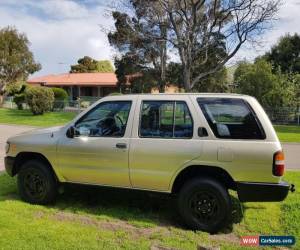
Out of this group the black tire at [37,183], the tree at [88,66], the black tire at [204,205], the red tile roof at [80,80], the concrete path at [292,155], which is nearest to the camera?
the black tire at [204,205]

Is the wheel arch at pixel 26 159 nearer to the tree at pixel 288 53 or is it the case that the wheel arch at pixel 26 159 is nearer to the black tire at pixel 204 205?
the black tire at pixel 204 205

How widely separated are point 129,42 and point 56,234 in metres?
28.7

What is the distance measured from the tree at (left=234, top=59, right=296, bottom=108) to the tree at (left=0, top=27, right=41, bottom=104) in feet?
74.7

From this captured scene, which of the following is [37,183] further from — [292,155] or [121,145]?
[292,155]

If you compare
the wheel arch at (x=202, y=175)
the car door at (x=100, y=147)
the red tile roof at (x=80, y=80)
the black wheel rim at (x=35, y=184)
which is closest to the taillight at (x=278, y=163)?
the wheel arch at (x=202, y=175)

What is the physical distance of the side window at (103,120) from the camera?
19.4ft

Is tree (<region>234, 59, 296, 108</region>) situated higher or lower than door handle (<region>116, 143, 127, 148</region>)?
higher

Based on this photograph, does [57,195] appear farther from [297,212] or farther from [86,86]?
[86,86]

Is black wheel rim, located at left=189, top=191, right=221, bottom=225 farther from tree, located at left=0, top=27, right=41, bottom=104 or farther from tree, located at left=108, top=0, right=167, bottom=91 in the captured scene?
tree, located at left=0, top=27, right=41, bottom=104

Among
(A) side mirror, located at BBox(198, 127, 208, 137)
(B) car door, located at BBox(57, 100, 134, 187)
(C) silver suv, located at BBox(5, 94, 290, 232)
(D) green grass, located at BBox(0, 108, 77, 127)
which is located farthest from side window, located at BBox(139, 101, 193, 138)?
(D) green grass, located at BBox(0, 108, 77, 127)

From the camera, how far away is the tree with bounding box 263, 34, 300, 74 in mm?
38281

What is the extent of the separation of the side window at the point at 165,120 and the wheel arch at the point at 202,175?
1.54 feet

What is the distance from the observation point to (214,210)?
527 centimetres

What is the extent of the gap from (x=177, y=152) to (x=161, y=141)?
0.29m
